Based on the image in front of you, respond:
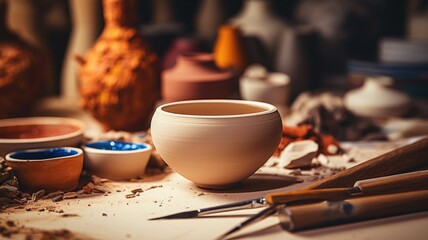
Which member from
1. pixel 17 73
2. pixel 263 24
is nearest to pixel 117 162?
pixel 17 73

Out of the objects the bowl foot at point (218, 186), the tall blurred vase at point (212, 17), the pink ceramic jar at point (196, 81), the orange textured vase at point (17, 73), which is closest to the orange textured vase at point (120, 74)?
the pink ceramic jar at point (196, 81)

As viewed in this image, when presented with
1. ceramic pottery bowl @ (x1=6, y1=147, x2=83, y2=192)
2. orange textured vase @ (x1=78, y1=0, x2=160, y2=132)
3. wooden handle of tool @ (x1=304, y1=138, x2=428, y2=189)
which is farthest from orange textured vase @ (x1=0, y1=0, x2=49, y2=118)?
wooden handle of tool @ (x1=304, y1=138, x2=428, y2=189)

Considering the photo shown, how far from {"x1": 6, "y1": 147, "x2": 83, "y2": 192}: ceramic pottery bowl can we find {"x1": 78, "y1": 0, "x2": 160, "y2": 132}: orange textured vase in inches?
24.0

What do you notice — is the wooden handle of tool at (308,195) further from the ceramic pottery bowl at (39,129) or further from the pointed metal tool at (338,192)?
the ceramic pottery bowl at (39,129)

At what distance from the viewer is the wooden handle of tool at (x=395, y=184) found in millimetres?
1230

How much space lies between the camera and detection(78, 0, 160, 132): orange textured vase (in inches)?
78.4

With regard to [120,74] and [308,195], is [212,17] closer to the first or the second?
[120,74]

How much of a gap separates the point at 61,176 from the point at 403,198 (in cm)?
71

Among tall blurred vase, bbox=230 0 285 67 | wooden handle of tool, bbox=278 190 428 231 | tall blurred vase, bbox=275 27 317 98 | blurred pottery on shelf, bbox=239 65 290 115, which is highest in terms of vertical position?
tall blurred vase, bbox=230 0 285 67

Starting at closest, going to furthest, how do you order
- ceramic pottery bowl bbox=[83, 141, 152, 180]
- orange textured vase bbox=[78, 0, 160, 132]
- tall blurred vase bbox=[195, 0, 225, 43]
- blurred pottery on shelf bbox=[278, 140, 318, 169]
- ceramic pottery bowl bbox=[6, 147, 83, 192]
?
ceramic pottery bowl bbox=[6, 147, 83, 192] < ceramic pottery bowl bbox=[83, 141, 152, 180] < blurred pottery on shelf bbox=[278, 140, 318, 169] < orange textured vase bbox=[78, 0, 160, 132] < tall blurred vase bbox=[195, 0, 225, 43]

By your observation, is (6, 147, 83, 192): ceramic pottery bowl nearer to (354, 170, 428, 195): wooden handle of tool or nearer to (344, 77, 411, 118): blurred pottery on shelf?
(354, 170, 428, 195): wooden handle of tool

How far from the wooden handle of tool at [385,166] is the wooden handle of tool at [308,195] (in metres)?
0.06

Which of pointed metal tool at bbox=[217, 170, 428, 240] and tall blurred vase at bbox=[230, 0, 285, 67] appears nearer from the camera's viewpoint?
pointed metal tool at bbox=[217, 170, 428, 240]

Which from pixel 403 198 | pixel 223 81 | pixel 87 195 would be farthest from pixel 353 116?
pixel 87 195
